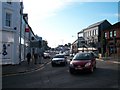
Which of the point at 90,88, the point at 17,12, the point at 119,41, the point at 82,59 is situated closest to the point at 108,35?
the point at 119,41

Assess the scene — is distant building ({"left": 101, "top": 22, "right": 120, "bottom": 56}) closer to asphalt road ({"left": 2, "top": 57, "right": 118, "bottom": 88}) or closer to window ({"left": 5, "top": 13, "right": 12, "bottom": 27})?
window ({"left": 5, "top": 13, "right": 12, "bottom": 27})

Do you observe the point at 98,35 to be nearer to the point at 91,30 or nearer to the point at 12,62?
the point at 91,30

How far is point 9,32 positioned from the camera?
97.5ft

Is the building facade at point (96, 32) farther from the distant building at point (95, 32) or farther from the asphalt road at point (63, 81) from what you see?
the asphalt road at point (63, 81)

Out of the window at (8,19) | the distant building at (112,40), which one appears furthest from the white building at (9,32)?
the distant building at (112,40)

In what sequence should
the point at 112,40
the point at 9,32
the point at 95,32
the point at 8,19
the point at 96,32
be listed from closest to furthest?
1. the point at 9,32
2. the point at 8,19
3. the point at 112,40
4. the point at 96,32
5. the point at 95,32

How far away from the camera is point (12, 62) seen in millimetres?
30328

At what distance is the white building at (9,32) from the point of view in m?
28.8

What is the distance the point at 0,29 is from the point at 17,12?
155 inches

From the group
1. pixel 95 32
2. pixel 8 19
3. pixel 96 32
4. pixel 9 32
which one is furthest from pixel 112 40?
pixel 9 32

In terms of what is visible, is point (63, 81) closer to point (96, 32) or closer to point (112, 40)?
point (112, 40)

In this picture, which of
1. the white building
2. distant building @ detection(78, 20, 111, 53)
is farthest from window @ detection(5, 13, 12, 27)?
distant building @ detection(78, 20, 111, 53)

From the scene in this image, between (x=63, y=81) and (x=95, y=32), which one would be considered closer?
(x=63, y=81)

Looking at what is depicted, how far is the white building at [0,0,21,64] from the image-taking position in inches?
1133
